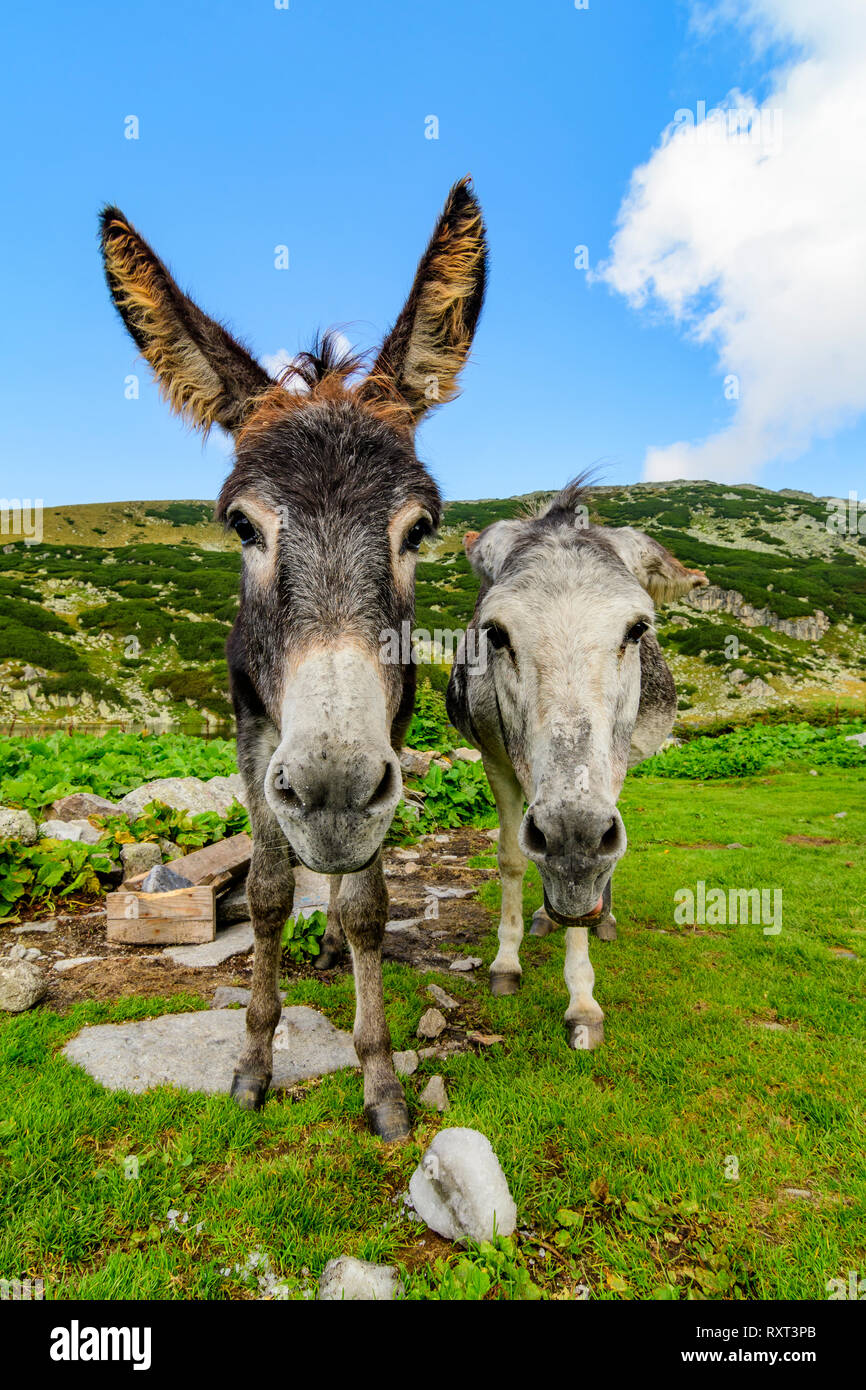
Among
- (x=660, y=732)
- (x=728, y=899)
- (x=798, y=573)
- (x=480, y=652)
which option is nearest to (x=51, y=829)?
(x=480, y=652)

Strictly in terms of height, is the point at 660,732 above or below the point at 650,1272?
above

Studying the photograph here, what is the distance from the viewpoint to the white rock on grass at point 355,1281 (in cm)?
223

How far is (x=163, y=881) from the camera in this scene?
231 inches

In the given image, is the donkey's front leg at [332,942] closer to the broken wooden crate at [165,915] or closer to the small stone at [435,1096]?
the broken wooden crate at [165,915]

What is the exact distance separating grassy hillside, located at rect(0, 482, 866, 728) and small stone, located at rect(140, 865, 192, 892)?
1795 cm

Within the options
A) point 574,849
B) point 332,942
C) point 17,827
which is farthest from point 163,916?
point 574,849

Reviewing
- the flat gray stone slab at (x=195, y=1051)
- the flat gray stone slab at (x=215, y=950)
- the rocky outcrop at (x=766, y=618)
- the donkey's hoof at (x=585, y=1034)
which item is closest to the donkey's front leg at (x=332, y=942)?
the flat gray stone slab at (x=215, y=950)

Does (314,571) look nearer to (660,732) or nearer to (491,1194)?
(491,1194)

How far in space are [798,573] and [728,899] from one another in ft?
310

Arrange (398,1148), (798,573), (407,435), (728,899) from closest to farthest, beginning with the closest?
(398,1148), (407,435), (728,899), (798,573)

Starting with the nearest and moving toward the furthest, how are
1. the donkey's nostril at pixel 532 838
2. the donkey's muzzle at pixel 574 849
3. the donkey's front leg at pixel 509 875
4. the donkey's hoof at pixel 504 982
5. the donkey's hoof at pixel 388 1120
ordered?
the donkey's muzzle at pixel 574 849 → the donkey's nostril at pixel 532 838 → the donkey's hoof at pixel 388 1120 → the donkey's hoof at pixel 504 982 → the donkey's front leg at pixel 509 875

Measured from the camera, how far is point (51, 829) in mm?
6809

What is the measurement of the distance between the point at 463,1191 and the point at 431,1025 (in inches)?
65.4

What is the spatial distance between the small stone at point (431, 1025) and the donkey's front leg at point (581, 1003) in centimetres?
83
